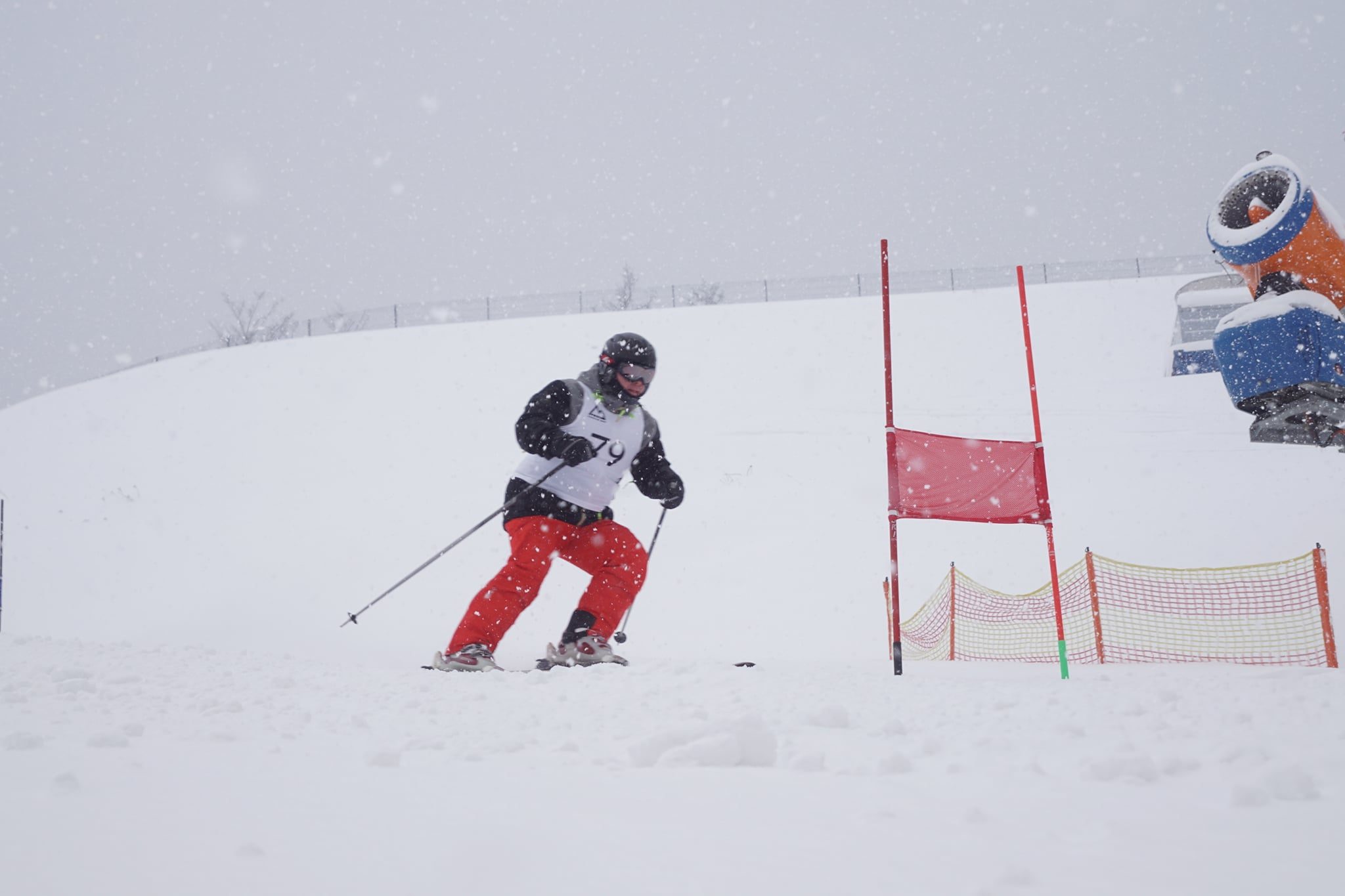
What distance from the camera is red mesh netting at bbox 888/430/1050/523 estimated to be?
492 centimetres

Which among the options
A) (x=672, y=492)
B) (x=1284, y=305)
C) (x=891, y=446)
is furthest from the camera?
(x=1284, y=305)

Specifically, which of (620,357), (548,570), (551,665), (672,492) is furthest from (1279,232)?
(551,665)

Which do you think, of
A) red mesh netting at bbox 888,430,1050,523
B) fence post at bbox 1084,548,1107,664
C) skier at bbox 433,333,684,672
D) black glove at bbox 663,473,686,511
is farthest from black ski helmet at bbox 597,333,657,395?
fence post at bbox 1084,548,1107,664

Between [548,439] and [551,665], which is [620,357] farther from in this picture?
[551,665]

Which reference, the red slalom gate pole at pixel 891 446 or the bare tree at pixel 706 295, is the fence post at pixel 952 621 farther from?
the bare tree at pixel 706 295

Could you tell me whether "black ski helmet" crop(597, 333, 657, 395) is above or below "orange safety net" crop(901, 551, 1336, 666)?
above

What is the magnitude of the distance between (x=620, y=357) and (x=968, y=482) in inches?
85.7

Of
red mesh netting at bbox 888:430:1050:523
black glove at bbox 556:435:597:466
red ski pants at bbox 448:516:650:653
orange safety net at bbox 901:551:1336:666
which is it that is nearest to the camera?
red ski pants at bbox 448:516:650:653

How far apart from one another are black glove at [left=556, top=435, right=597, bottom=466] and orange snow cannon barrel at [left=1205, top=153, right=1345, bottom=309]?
5.08 m

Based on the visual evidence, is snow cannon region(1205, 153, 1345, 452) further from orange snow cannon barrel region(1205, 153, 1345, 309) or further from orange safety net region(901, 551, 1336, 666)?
orange safety net region(901, 551, 1336, 666)

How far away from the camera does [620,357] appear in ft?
16.2

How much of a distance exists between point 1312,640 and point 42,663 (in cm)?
930

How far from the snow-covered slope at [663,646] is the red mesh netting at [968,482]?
36.6 inches

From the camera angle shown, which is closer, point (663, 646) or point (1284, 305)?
point (1284, 305)
